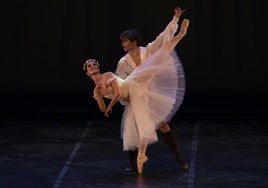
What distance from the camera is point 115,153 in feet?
25.3

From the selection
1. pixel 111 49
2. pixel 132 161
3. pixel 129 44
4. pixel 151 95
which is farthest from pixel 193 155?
pixel 111 49

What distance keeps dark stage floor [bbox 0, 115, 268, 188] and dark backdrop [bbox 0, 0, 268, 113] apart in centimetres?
38

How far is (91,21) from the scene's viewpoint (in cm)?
995

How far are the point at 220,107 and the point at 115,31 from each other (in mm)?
1389

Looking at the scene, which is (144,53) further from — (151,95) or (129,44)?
(151,95)

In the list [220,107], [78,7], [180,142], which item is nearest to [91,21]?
[78,7]

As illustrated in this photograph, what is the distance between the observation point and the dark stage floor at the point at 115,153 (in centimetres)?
666

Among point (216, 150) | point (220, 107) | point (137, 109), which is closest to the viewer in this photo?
point (137, 109)

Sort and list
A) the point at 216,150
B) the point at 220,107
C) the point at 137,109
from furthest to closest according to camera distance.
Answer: the point at 220,107 < the point at 216,150 < the point at 137,109

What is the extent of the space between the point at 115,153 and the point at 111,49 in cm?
246

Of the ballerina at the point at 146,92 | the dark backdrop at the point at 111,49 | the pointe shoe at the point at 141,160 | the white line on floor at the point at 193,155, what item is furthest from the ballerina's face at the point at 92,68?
the dark backdrop at the point at 111,49

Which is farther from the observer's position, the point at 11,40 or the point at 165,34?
the point at 11,40

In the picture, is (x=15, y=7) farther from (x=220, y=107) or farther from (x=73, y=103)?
(x=220, y=107)

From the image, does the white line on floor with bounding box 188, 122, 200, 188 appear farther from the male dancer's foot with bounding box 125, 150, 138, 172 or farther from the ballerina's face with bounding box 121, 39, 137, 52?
the ballerina's face with bounding box 121, 39, 137, 52
